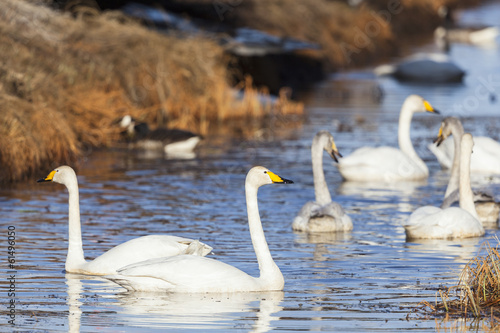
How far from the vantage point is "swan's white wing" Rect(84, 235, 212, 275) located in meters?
9.78

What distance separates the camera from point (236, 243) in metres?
11.9

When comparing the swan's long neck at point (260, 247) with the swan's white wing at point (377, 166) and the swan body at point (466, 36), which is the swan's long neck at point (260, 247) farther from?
the swan body at point (466, 36)

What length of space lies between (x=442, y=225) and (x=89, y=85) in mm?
11253

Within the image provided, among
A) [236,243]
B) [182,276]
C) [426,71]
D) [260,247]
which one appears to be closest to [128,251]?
[182,276]

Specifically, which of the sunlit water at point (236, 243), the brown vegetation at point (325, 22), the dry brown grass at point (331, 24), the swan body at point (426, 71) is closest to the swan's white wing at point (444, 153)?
the sunlit water at point (236, 243)

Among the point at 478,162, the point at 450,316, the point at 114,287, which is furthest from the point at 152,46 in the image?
the point at 450,316

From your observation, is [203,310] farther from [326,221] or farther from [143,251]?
[326,221]

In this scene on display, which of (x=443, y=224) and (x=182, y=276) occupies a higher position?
(x=443, y=224)

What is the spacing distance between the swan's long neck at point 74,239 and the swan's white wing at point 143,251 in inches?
5.0

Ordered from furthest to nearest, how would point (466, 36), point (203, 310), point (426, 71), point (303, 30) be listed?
point (466, 36) < point (303, 30) < point (426, 71) < point (203, 310)

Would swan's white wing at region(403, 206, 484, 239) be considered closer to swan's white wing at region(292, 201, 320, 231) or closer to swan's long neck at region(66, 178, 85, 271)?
swan's white wing at region(292, 201, 320, 231)

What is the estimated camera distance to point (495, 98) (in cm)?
3028

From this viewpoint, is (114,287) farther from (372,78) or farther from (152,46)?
(372,78)

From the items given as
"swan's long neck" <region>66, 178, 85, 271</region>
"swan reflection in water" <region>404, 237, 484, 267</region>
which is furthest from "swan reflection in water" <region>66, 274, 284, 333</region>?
"swan reflection in water" <region>404, 237, 484, 267</region>
